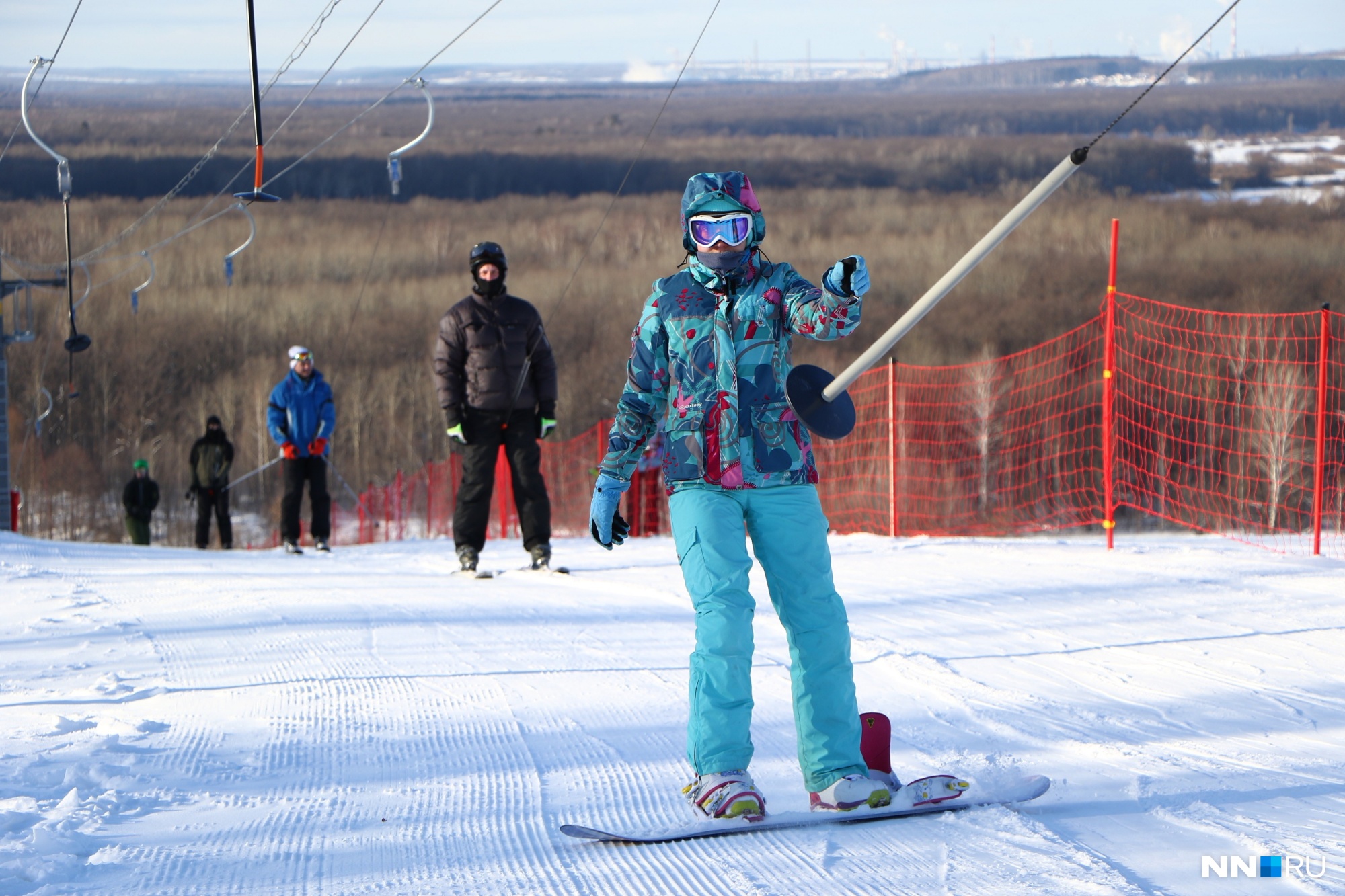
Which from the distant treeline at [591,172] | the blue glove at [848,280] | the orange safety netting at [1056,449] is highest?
the distant treeline at [591,172]

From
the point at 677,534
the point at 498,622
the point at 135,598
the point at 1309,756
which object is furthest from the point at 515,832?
the point at 135,598

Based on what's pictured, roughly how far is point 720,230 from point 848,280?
0.36 meters

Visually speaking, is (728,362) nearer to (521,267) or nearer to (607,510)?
(607,510)

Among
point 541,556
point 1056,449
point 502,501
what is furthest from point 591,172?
point 541,556

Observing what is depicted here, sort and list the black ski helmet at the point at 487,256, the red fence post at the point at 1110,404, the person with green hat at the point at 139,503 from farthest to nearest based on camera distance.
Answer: the person with green hat at the point at 139,503 < the red fence post at the point at 1110,404 < the black ski helmet at the point at 487,256

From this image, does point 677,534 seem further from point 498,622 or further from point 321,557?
point 321,557

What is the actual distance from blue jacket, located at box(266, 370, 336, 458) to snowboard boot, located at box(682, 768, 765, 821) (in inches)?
267

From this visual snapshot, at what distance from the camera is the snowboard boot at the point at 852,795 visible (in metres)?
2.92

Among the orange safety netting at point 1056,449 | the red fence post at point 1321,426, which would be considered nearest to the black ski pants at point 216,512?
the orange safety netting at point 1056,449

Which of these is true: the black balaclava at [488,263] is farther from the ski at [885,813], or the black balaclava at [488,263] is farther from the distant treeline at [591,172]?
the distant treeline at [591,172]

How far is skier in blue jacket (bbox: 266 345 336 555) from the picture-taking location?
9.17 meters

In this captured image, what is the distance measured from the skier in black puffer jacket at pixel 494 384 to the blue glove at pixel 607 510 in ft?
12.6

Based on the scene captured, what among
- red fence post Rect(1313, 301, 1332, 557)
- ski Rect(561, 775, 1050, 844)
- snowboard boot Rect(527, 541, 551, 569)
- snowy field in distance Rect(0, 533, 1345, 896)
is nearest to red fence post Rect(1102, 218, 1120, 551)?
snowy field in distance Rect(0, 533, 1345, 896)

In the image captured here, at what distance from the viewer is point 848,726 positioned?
9.73ft
